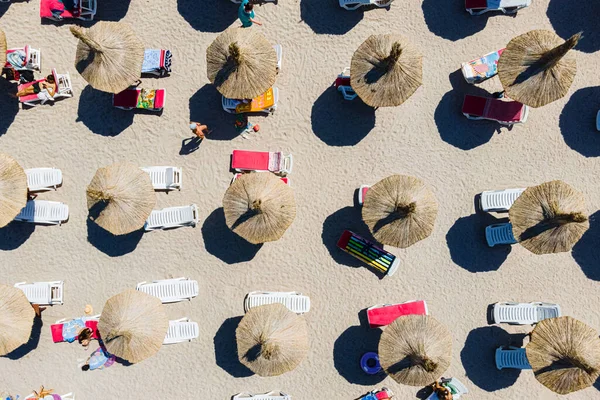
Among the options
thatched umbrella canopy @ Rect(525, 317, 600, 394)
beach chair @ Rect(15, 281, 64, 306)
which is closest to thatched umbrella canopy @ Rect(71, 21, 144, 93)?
beach chair @ Rect(15, 281, 64, 306)

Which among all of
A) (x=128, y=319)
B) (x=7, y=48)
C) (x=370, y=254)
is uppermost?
(x=7, y=48)

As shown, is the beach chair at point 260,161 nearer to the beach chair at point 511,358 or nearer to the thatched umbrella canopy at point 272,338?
the thatched umbrella canopy at point 272,338

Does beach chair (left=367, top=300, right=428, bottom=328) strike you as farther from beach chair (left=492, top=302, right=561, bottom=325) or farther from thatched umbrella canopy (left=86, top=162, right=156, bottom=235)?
thatched umbrella canopy (left=86, top=162, right=156, bottom=235)

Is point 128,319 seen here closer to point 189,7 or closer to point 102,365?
point 102,365

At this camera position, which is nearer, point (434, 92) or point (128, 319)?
point (128, 319)

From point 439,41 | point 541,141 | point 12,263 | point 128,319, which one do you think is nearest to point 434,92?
point 439,41

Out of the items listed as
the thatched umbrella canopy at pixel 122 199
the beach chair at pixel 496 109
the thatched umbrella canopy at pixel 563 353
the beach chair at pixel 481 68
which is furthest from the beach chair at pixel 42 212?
the thatched umbrella canopy at pixel 563 353

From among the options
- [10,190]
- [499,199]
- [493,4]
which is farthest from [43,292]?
[493,4]
